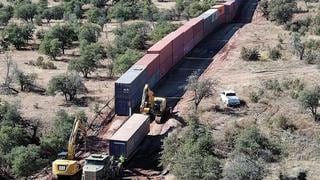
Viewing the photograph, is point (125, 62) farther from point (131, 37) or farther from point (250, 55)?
point (131, 37)

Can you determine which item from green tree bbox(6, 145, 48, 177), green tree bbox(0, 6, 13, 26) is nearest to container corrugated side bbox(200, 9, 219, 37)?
green tree bbox(0, 6, 13, 26)

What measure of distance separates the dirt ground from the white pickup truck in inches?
22.3

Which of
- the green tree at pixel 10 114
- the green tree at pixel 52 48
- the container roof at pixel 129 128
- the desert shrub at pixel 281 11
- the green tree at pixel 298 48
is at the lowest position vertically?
the green tree at pixel 10 114

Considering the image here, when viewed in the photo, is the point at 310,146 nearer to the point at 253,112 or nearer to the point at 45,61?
the point at 253,112

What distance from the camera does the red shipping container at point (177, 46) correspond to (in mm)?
61875

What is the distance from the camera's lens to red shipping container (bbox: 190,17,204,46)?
233 feet

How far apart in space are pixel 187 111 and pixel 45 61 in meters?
25.0

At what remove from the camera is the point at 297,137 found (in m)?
40.8

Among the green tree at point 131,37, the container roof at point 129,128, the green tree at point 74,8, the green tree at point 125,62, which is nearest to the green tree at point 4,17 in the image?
the green tree at point 74,8

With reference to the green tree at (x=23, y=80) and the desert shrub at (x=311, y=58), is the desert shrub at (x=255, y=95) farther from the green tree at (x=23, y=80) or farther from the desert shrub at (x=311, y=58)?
the green tree at (x=23, y=80)

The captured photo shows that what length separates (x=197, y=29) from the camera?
72.6 metres

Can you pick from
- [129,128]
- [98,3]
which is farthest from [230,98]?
[98,3]

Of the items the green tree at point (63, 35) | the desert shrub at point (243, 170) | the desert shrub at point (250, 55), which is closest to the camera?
the desert shrub at point (243, 170)

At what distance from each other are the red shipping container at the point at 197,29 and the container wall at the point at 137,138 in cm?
3030
